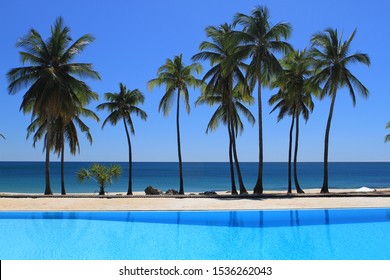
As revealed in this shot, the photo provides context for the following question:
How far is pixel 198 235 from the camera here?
37.3 ft

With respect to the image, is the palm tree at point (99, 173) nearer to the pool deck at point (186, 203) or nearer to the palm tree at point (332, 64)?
the pool deck at point (186, 203)

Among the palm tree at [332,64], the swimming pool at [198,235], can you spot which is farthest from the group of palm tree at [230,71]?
the swimming pool at [198,235]

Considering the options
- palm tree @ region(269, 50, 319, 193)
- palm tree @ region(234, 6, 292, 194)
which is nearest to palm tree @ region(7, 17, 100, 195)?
palm tree @ region(234, 6, 292, 194)

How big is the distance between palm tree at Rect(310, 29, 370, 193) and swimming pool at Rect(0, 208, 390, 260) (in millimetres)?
10267

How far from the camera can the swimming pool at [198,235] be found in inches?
368

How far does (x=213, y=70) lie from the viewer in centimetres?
2377

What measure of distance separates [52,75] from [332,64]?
59.5 feet

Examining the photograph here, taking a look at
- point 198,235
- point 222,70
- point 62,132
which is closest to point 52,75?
point 62,132

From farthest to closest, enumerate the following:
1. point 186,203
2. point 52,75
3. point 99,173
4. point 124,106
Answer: point 124,106 → point 99,173 → point 52,75 → point 186,203

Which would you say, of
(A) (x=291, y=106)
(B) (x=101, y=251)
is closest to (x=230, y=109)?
(A) (x=291, y=106)

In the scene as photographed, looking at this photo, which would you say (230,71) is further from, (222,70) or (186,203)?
(186,203)

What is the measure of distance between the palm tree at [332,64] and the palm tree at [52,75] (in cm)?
1493
